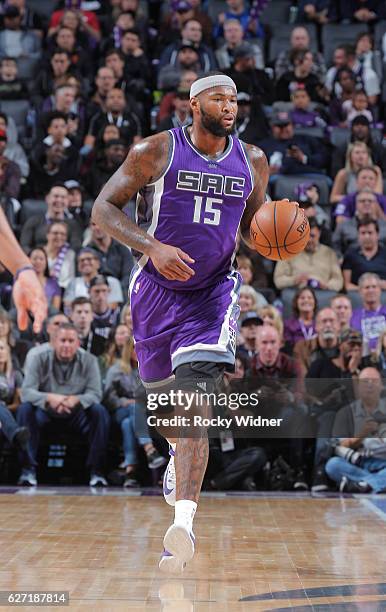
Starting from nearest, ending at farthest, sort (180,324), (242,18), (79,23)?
1. (180,324)
2. (79,23)
3. (242,18)

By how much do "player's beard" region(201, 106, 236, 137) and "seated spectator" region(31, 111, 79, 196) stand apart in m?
6.61

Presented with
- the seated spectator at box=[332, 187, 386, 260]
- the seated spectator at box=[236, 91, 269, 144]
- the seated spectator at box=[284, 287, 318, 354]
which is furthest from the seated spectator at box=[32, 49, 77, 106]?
the seated spectator at box=[284, 287, 318, 354]

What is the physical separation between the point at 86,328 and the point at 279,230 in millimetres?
4502

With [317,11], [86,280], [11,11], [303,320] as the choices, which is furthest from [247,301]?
[317,11]

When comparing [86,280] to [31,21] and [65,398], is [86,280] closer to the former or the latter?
[65,398]

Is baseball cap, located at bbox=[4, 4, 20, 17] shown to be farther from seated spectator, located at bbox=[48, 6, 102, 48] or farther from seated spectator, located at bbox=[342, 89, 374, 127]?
seated spectator, located at bbox=[342, 89, 374, 127]

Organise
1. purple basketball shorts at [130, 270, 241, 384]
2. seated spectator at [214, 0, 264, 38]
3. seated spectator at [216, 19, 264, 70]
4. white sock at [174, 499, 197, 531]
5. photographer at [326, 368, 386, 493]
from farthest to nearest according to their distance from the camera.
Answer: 1. seated spectator at [214, 0, 264, 38]
2. seated spectator at [216, 19, 264, 70]
3. photographer at [326, 368, 386, 493]
4. purple basketball shorts at [130, 270, 241, 384]
5. white sock at [174, 499, 197, 531]

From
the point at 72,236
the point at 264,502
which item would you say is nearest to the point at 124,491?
the point at 264,502

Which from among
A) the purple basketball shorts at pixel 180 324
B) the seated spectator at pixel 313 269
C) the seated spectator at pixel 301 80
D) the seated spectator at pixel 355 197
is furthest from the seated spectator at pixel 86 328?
the seated spectator at pixel 301 80

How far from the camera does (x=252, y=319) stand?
30.9 ft

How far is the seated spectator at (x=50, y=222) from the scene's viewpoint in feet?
35.4

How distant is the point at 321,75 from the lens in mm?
13352

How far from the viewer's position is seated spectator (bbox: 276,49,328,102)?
→ 13016 mm

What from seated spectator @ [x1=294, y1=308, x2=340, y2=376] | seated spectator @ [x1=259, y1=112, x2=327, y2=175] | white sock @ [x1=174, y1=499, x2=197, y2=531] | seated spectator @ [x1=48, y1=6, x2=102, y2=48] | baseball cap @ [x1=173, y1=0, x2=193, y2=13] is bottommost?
white sock @ [x1=174, y1=499, x2=197, y2=531]
